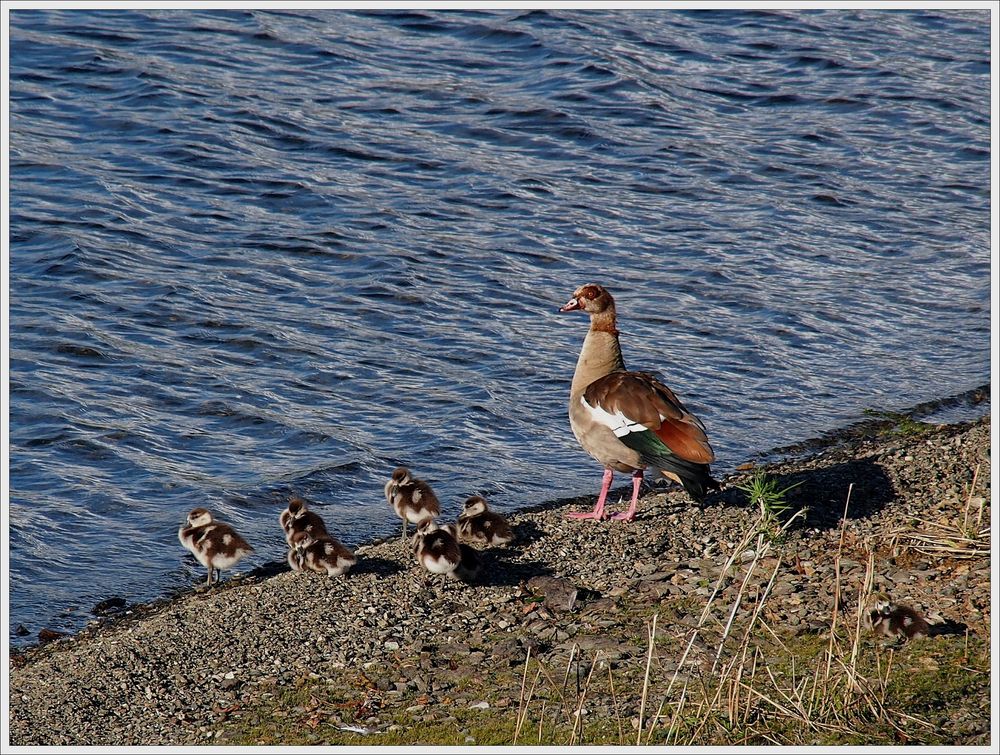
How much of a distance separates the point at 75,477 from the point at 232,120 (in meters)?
7.99

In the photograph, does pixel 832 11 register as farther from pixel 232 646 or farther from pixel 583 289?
pixel 232 646

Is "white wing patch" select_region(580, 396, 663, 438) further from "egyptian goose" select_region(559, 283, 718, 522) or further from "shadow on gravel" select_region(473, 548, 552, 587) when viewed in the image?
"shadow on gravel" select_region(473, 548, 552, 587)

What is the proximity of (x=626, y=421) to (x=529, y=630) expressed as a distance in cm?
180

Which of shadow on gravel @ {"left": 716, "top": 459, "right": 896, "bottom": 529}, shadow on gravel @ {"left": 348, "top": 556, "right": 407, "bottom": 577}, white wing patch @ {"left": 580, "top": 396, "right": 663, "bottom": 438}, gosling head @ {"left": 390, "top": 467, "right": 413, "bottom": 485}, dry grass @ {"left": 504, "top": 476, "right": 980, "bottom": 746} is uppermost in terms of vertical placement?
white wing patch @ {"left": 580, "top": 396, "right": 663, "bottom": 438}

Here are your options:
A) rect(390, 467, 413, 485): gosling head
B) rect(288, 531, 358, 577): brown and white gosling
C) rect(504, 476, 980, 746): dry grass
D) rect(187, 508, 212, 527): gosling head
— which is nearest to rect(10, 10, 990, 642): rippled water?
rect(187, 508, 212, 527): gosling head

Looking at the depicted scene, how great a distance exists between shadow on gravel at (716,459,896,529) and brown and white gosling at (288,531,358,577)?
8.45 feet

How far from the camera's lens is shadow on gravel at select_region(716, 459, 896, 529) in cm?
791

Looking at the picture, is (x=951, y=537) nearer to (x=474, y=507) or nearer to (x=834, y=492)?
(x=834, y=492)

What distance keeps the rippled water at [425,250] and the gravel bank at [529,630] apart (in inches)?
48.7

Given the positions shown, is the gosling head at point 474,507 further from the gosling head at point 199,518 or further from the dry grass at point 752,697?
the dry grass at point 752,697

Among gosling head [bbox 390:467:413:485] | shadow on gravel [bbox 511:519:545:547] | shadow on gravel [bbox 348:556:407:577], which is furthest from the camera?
gosling head [bbox 390:467:413:485]

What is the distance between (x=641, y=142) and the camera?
1681cm

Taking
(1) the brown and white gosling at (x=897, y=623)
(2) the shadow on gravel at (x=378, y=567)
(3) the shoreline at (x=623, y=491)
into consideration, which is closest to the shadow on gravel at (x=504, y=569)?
(2) the shadow on gravel at (x=378, y=567)

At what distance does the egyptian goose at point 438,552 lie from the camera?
7.23 metres
